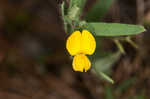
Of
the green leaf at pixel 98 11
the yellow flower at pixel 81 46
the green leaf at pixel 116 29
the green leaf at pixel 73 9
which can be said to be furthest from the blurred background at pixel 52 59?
the yellow flower at pixel 81 46

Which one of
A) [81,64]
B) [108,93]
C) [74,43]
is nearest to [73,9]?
[74,43]

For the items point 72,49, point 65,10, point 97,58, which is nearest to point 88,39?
point 72,49

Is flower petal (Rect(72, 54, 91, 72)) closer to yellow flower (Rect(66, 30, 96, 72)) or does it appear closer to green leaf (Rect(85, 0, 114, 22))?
yellow flower (Rect(66, 30, 96, 72))

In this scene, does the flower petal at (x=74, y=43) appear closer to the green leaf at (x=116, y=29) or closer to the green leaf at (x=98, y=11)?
the green leaf at (x=116, y=29)

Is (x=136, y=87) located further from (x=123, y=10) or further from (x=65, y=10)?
(x=65, y=10)

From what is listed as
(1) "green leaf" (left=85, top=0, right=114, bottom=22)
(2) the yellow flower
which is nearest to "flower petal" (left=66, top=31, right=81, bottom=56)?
(2) the yellow flower

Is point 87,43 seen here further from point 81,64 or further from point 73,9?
point 73,9
